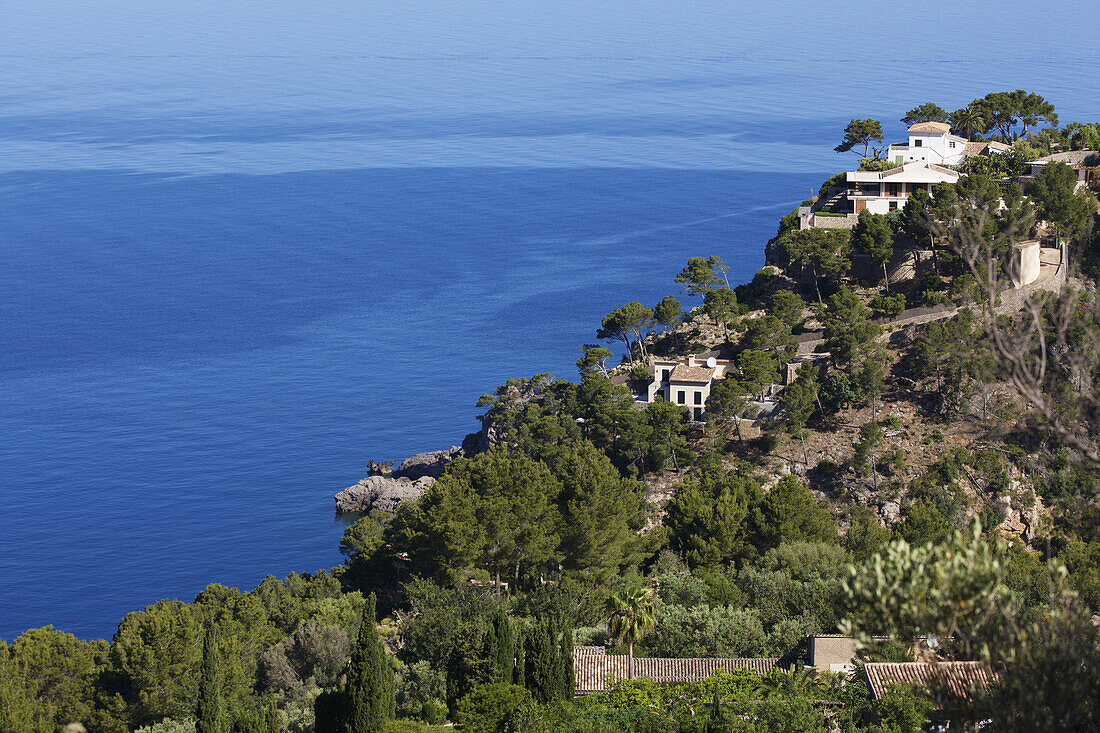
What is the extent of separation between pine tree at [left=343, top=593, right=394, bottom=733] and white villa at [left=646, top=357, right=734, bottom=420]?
1271 inches

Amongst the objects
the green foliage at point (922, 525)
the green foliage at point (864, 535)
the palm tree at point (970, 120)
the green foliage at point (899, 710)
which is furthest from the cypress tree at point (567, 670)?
the palm tree at point (970, 120)

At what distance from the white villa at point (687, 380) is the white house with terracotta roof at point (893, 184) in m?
14.8

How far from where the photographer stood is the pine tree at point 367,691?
33.1 m

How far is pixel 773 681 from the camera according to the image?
34594 mm

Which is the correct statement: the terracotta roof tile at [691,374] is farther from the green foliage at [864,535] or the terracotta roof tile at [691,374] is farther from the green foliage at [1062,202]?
the green foliage at [1062,202]

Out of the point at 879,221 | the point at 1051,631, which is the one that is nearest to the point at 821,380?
the point at 879,221

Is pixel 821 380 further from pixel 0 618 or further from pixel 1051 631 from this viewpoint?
pixel 1051 631

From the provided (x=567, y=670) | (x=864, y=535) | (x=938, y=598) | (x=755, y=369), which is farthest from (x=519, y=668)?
(x=755, y=369)

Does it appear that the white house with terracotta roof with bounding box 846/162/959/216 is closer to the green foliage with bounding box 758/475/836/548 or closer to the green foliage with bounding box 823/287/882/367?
the green foliage with bounding box 823/287/882/367

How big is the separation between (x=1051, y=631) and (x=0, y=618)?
57790mm

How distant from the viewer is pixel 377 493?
74.5 meters

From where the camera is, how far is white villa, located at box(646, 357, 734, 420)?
63.5 meters

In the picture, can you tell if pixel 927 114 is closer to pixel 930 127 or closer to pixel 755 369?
pixel 930 127

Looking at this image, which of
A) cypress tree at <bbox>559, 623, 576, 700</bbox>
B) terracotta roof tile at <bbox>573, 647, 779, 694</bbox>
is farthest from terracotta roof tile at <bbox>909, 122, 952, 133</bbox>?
cypress tree at <bbox>559, 623, 576, 700</bbox>
